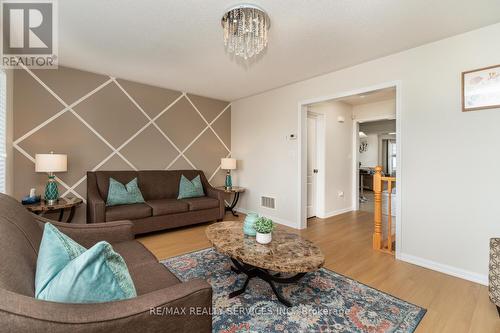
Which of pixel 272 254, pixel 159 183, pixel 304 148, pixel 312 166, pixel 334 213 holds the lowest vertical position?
pixel 334 213

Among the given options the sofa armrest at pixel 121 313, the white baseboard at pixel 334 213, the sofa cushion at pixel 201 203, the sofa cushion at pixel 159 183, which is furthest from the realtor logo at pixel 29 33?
the white baseboard at pixel 334 213

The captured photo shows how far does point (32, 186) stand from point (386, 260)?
4767mm

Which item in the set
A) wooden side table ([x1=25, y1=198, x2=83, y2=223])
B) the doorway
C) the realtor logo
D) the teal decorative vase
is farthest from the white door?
the realtor logo

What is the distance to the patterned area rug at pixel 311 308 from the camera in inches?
65.1

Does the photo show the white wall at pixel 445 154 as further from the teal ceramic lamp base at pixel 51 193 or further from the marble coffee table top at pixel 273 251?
the teal ceramic lamp base at pixel 51 193

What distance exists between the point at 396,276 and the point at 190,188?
130 inches

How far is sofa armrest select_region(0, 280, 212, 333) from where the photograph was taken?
2.31 feet

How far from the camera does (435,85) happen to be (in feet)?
8.38

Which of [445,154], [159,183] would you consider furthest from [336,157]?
[159,183]

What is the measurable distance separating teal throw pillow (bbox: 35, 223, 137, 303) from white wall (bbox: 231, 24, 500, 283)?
119 inches

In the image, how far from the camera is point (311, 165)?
4.72m

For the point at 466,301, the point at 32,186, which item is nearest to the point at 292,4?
the point at 466,301

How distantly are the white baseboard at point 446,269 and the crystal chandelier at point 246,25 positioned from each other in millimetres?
2933

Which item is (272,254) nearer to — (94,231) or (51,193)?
(94,231)
